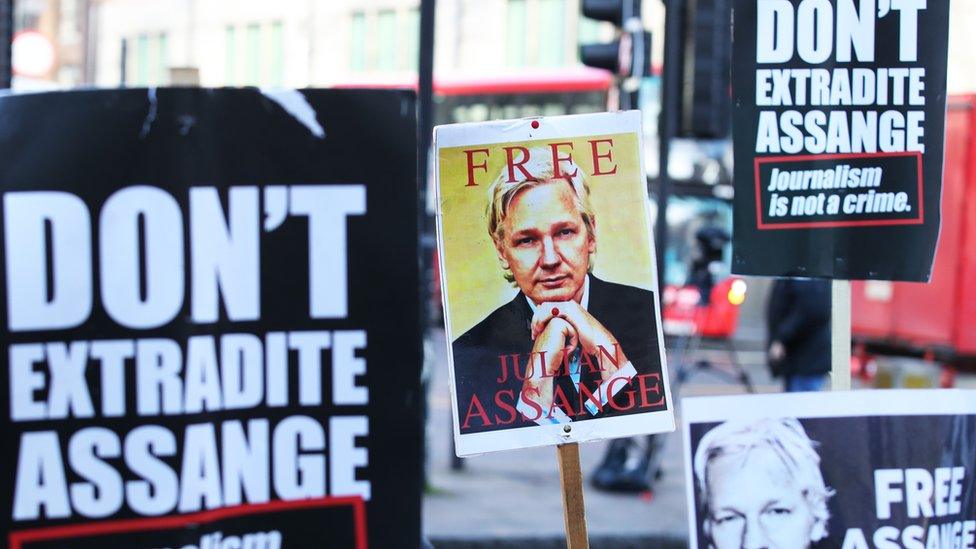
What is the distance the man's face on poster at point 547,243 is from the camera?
2.49 m

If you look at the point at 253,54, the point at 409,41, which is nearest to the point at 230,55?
the point at 253,54

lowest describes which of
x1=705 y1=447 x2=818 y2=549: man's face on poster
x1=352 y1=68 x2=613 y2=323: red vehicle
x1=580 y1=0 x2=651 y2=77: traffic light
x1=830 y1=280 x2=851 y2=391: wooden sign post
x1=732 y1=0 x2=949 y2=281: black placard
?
x1=705 y1=447 x2=818 y2=549: man's face on poster

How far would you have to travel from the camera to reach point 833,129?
2836mm

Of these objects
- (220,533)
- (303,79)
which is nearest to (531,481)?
Answer: (220,533)

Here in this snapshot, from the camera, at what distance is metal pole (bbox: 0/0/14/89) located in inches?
221

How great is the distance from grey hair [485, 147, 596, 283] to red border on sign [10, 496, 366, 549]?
56cm

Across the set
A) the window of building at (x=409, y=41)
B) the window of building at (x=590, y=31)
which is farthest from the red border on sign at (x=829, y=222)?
the window of building at (x=409, y=41)

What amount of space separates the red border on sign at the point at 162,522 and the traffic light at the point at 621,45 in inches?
203

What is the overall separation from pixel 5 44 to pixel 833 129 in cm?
412

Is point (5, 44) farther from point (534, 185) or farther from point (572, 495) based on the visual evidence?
point (572, 495)

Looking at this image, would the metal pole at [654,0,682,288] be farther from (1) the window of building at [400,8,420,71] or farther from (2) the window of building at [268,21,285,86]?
(2) the window of building at [268,21,285,86]

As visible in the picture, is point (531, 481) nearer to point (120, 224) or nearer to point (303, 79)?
point (120, 224)

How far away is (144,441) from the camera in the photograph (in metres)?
2.33

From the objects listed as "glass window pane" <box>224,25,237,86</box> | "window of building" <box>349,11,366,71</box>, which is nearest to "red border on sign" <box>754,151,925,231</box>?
"window of building" <box>349,11,366,71</box>
